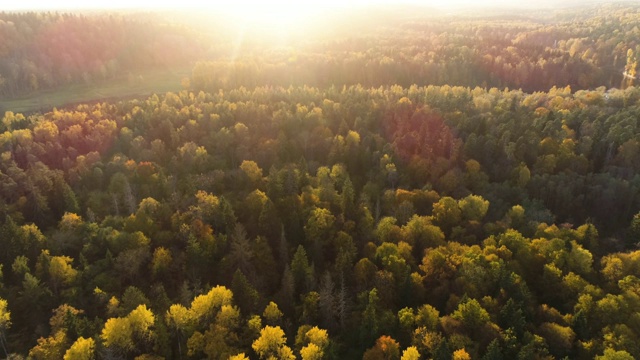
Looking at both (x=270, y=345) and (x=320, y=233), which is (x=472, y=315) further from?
(x=320, y=233)

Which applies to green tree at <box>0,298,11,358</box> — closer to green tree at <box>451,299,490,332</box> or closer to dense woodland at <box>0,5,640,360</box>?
dense woodland at <box>0,5,640,360</box>

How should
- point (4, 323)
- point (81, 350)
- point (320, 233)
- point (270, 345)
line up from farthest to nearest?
point (320, 233) → point (4, 323) → point (270, 345) → point (81, 350)

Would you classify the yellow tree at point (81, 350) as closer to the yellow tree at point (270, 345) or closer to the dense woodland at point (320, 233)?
the dense woodland at point (320, 233)

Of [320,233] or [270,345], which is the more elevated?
[320,233]

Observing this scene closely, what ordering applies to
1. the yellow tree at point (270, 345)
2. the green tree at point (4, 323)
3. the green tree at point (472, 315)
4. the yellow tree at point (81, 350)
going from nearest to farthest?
the yellow tree at point (81, 350) < the yellow tree at point (270, 345) < the green tree at point (472, 315) < the green tree at point (4, 323)

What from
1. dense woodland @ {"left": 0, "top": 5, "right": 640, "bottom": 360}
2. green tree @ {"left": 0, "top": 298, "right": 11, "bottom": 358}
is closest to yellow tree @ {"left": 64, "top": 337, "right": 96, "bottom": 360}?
dense woodland @ {"left": 0, "top": 5, "right": 640, "bottom": 360}

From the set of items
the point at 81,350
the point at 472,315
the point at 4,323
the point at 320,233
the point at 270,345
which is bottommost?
the point at 472,315

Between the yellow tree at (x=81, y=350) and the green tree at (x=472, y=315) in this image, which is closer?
the yellow tree at (x=81, y=350)

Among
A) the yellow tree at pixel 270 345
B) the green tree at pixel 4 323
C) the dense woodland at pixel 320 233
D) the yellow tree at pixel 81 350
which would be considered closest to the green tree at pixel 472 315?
the dense woodland at pixel 320 233

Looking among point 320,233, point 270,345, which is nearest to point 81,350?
point 270,345
